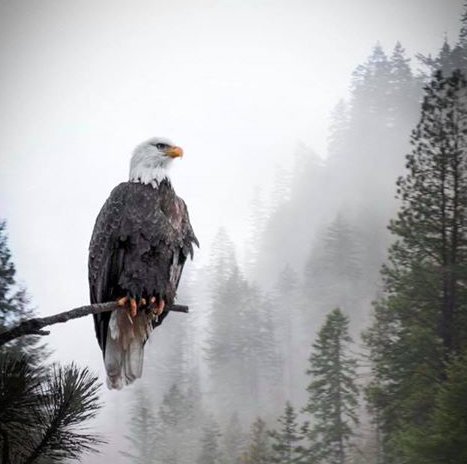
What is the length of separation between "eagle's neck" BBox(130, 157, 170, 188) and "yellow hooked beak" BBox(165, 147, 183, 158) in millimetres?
97

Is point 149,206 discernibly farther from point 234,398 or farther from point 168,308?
point 234,398

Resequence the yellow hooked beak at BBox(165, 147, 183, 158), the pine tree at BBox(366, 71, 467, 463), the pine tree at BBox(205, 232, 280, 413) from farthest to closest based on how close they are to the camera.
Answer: the pine tree at BBox(205, 232, 280, 413) < the pine tree at BBox(366, 71, 467, 463) < the yellow hooked beak at BBox(165, 147, 183, 158)

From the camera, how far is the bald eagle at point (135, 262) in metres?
3.43

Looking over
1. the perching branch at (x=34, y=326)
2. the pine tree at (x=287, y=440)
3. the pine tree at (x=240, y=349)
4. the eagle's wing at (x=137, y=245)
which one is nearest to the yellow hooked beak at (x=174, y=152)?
the eagle's wing at (x=137, y=245)

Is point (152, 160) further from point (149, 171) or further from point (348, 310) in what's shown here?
point (348, 310)

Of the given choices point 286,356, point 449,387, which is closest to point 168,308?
point 449,387

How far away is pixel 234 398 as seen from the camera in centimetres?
3400

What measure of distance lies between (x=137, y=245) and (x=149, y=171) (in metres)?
0.87

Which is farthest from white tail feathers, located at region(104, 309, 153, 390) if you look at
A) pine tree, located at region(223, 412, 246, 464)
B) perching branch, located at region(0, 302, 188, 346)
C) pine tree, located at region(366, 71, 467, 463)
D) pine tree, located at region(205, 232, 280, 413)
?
pine tree, located at region(205, 232, 280, 413)

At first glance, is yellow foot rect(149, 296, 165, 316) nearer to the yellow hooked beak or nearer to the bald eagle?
the bald eagle

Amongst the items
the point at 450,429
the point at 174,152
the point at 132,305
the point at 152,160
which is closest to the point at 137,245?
the point at 132,305

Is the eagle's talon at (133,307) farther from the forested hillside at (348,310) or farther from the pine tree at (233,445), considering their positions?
the pine tree at (233,445)

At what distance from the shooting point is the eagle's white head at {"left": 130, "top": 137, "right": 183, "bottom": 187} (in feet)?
13.1

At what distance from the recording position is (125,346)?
11.5 feet
